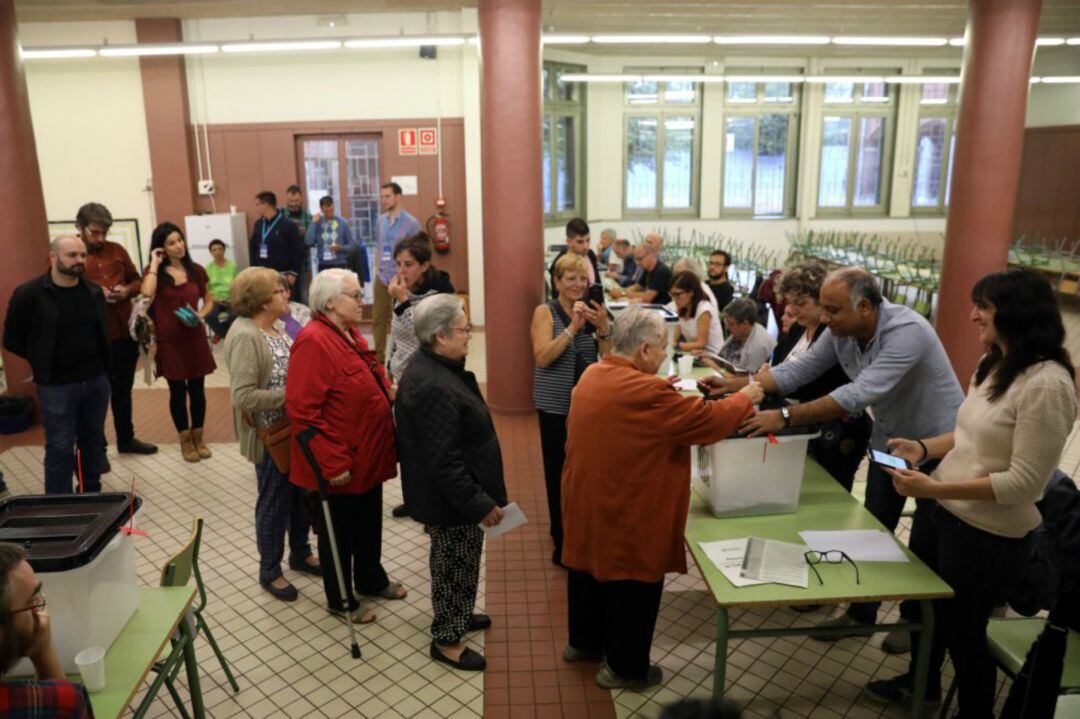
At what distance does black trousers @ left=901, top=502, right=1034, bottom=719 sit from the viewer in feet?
8.22

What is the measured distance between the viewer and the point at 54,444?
15.0 ft

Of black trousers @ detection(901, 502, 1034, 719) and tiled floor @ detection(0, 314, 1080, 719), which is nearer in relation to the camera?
black trousers @ detection(901, 502, 1034, 719)

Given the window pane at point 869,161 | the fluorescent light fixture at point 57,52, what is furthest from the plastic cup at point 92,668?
the window pane at point 869,161

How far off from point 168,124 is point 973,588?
1028 cm

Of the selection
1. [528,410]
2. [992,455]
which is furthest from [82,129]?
[992,455]

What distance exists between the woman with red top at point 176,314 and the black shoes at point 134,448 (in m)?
0.45

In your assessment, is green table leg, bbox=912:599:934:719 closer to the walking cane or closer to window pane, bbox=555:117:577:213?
the walking cane

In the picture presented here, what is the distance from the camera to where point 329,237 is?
9398mm

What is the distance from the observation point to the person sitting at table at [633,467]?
2.69 m

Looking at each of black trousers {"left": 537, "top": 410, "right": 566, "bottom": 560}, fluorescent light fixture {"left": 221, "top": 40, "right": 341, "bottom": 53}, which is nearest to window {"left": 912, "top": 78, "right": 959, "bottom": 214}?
fluorescent light fixture {"left": 221, "top": 40, "right": 341, "bottom": 53}

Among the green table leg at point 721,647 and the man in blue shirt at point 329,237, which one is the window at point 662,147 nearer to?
the man in blue shirt at point 329,237

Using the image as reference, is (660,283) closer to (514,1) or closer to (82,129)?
(514,1)

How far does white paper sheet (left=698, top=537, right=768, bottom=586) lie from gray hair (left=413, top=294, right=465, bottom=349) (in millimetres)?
1260

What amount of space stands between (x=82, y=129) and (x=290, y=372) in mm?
8759
